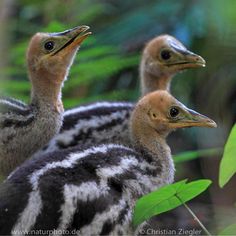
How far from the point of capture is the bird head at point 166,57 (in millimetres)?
5664

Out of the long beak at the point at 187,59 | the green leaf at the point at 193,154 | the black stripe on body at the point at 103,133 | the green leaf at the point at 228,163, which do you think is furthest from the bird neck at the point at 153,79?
the green leaf at the point at 228,163

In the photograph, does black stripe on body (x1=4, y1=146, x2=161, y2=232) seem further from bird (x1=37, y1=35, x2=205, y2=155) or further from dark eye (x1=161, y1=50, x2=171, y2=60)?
dark eye (x1=161, y1=50, x2=171, y2=60)

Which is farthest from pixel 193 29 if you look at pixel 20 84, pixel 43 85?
pixel 43 85

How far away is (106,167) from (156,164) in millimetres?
486

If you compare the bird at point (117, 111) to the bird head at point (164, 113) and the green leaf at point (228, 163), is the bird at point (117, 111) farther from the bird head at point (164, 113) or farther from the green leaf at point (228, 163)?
the green leaf at point (228, 163)

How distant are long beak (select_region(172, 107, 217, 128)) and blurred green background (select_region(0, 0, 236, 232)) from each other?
18.7 inches

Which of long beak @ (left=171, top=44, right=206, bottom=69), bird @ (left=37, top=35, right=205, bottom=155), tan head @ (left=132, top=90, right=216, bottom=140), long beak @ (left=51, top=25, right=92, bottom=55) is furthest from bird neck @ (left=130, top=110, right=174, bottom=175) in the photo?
long beak @ (left=171, top=44, right=206, bottom=69)

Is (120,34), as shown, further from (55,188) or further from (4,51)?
(4,51)

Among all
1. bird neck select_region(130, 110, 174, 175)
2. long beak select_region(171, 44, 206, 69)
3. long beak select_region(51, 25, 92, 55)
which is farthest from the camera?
long beak select_region(171, 44, 206, 69)

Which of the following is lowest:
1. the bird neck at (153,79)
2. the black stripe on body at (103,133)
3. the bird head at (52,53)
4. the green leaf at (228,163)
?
the black stripe on body at (103,133)

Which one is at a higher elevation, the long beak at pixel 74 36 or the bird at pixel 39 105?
the long beak at pixel 74 36

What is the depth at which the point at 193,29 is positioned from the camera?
723 cm

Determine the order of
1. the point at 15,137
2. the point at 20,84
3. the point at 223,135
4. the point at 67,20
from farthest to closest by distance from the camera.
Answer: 1. the point at 67,20
2. the point at 223,135
3. the point at 20,84
4. the point at 15,137

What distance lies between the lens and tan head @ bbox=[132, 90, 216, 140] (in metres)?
4.74
